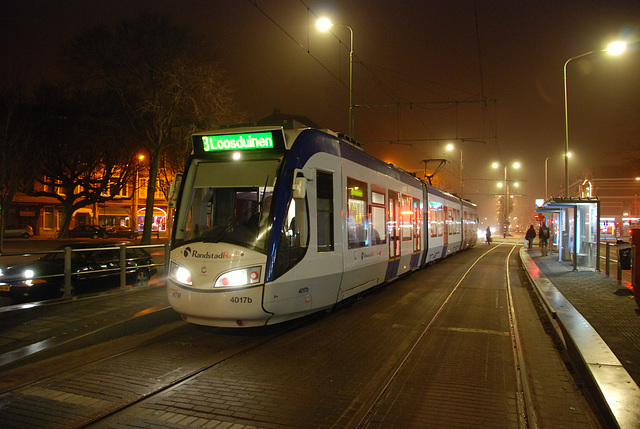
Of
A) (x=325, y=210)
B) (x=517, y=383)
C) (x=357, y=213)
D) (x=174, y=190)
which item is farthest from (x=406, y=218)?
(x=517, y=383)

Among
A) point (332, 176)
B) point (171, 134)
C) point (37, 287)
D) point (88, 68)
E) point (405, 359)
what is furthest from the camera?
point (171, 134)

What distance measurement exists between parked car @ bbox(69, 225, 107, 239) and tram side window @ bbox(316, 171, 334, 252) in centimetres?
4079

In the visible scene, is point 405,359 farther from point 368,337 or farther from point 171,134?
point 171,134

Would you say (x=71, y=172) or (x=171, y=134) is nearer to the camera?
(x=171, y=134)

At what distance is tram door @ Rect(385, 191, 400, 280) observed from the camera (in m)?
11.4

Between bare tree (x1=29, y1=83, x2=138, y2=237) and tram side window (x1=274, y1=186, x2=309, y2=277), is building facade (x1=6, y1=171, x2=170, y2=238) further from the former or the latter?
tram side window (x1=274, y1=186, x2=309, y2=277)

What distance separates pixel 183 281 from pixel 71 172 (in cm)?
3601

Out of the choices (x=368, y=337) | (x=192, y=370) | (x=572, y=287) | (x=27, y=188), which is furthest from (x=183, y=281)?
(x=27, y=188)

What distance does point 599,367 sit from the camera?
17.6 ft

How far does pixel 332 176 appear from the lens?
26.2 feet

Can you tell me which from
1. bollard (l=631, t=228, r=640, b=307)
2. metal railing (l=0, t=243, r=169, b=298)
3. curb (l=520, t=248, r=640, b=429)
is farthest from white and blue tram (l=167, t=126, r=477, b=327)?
bollard (l=631, t=228, r=640, b=307)

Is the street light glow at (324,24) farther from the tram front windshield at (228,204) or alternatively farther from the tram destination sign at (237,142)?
the tram front windshield at (228,204)

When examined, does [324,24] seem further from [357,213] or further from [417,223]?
[357,213]

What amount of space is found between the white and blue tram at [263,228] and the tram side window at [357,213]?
0.13 ft
